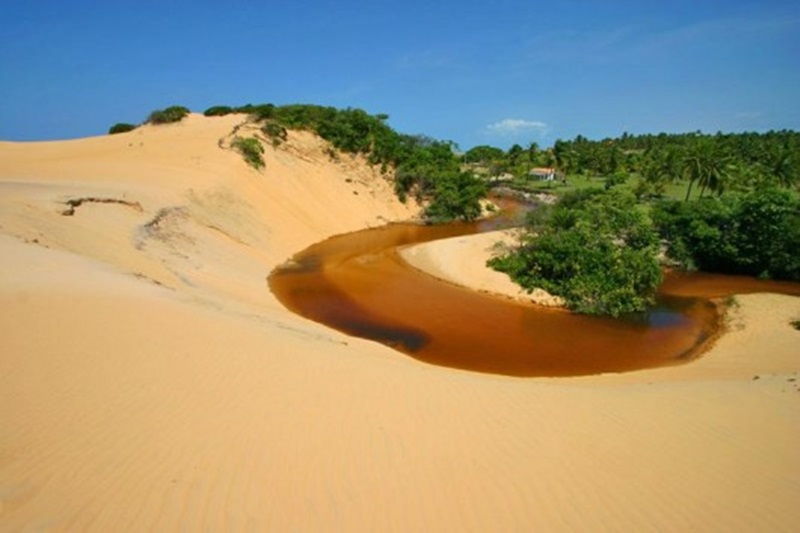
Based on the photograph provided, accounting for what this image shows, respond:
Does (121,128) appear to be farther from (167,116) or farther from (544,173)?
(544,173)

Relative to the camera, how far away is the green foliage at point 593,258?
19.9 m

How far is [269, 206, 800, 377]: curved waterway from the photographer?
1509 centimetres

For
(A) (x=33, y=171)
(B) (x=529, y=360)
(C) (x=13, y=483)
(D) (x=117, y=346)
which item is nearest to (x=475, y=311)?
(B) (x=529, y=360)

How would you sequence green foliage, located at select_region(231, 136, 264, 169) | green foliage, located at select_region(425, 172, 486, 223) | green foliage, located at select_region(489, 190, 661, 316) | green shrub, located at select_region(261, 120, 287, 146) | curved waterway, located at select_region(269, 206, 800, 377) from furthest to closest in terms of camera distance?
green foliage, located at select_region(425, 172, 486, 223)
green shrub, located at select_region(261, 120, 287, 146)
green foliage, located at select_region(231, 136, 264, 169)
green foliage, located at select_region(489, 190, 661, 316)
curved waterway, located at select_region(269, 206, 800, 377)

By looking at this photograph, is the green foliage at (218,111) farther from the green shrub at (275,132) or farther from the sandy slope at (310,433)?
the sandy slope at (310,433)

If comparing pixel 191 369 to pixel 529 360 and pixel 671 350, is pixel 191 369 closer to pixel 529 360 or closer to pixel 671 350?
pixel 529 360

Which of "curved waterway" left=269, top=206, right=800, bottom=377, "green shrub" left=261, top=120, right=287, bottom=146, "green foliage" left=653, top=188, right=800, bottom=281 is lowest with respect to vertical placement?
"curved waterway" left=269, top=206, right=800, bottom=377

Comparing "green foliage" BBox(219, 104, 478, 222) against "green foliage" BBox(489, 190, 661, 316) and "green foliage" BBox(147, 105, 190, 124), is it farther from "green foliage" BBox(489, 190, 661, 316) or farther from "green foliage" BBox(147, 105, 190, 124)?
"green foliage" BBox(489, 190, 661, 316)

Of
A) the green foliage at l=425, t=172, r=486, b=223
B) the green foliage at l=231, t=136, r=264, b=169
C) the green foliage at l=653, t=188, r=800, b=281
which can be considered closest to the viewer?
the green foliage at l=653, t=188, r=800, b=281

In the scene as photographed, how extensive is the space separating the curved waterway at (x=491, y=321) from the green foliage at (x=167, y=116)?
24.5 m

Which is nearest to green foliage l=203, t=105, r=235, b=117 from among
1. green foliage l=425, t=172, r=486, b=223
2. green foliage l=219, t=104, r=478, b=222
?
green foliage l=219, t=104, r=478, b=222

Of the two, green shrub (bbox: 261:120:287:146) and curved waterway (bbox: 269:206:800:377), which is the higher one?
green shrub (bbox: 261:120:287:146)

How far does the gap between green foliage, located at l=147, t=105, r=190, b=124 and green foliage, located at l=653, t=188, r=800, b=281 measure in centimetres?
4058

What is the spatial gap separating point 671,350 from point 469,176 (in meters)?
30.9
